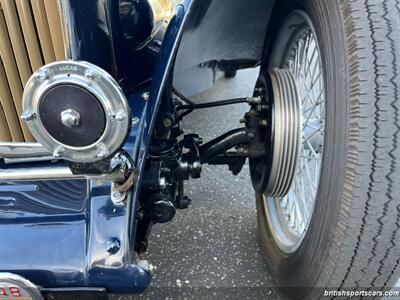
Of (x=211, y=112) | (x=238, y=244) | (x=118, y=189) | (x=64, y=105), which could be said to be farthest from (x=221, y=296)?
(x=211, y=112)

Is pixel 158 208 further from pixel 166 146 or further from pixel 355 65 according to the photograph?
pixel 355 65

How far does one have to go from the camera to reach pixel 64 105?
3.27ft

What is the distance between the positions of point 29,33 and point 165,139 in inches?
21.0

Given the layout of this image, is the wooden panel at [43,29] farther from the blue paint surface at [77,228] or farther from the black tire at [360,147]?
the black tire at [360,147]

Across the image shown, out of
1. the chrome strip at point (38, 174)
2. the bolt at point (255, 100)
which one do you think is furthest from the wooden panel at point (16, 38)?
the bolt at point (255, 100)

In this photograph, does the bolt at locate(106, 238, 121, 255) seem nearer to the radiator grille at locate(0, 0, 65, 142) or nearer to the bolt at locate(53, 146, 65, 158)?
the bolt at locate(53, 146, 65, 158)

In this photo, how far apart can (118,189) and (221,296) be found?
0.79 m

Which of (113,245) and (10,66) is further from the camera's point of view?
(10,66)

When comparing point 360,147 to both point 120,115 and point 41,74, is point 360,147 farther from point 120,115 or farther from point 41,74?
point 41,74

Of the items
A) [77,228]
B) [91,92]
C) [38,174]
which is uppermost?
[91,92]

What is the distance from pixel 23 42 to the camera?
127 centimetres

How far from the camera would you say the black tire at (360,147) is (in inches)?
39.7

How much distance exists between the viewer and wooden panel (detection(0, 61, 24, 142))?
1351 millimetres

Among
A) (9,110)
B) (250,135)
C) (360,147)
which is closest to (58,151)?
(9,110)
